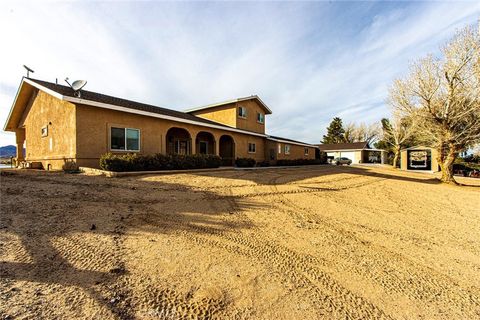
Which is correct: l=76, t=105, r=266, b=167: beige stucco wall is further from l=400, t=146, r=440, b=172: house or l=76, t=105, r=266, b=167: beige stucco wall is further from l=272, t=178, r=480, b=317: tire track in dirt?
l=400, t=146, r=440, b=172: house

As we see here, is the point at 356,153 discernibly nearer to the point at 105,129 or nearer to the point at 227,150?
the point at 227,150

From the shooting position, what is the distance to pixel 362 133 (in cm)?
5731

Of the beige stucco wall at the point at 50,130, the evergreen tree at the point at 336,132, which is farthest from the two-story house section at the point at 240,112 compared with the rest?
the evergreen tree at the point at 336,132

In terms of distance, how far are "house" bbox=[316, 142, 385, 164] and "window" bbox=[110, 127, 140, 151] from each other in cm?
3978

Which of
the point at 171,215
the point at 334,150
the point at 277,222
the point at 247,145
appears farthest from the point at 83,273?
the point at 334,150

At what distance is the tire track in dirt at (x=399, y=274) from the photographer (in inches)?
114

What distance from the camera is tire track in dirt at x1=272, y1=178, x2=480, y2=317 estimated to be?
2.89 m

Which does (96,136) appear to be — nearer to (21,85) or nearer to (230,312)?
(21,85)

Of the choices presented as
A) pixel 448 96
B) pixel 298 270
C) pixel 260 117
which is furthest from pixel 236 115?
Answer: pixel 298 270

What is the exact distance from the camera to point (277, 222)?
17.2 feet

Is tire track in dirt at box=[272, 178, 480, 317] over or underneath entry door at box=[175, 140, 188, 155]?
underneath

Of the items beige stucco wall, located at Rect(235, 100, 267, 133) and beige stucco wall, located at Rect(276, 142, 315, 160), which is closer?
beige stucco wall, located at Rect(235, 100, 267, 133)

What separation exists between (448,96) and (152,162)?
61.3 ft

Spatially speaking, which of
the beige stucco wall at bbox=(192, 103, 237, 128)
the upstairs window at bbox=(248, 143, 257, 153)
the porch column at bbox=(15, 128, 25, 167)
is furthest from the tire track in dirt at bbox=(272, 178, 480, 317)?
the porch column at bbox=(15, 128, 25, 167)
